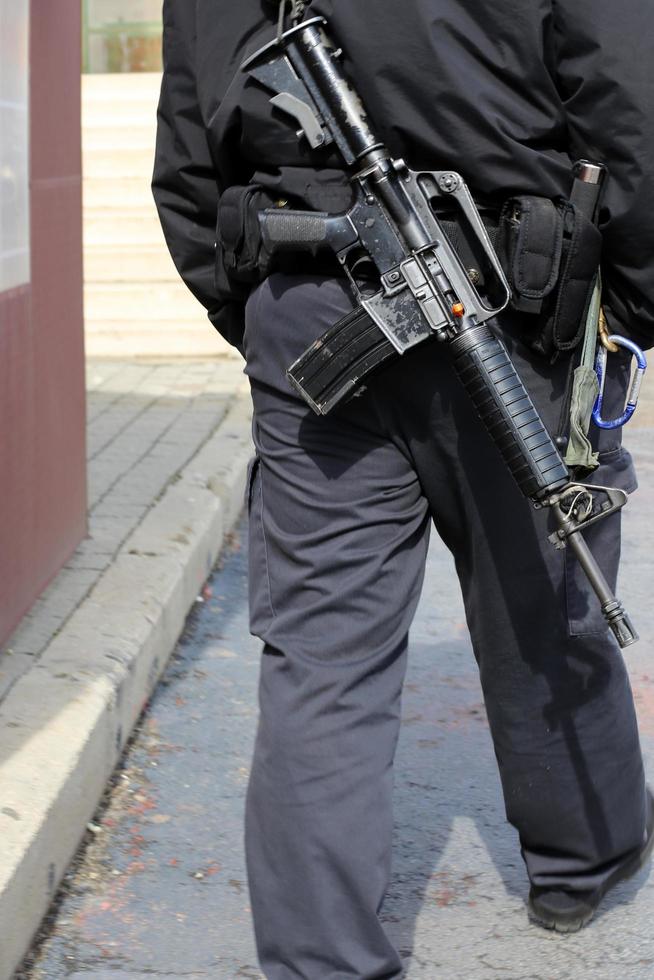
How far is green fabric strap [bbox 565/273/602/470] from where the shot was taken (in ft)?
7.32

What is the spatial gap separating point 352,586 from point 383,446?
230mm

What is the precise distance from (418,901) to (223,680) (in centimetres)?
125

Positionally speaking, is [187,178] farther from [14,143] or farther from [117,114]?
[117,114]

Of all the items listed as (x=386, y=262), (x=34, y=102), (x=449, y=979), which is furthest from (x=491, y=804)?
(x=34, y=102)

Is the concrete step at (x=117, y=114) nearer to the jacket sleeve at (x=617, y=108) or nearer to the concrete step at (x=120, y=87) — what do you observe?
the concrete step at (x=120, y=87)

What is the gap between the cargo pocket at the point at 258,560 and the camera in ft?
7.49

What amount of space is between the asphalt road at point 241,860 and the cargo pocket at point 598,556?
2.18ft

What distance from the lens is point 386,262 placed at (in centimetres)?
214

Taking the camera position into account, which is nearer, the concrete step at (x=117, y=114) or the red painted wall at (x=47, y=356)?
the red painted wall at (x=47, y=356)

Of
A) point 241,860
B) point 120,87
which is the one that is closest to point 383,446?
point 241,860

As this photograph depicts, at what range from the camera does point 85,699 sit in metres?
3.17

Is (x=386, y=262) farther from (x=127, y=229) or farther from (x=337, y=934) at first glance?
(x=127, y=229)

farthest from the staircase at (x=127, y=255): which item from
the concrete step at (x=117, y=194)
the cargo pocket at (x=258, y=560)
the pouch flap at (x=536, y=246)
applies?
the pouch flap at (x=536, y=246)

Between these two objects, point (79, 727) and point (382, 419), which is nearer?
point (382, 419)
